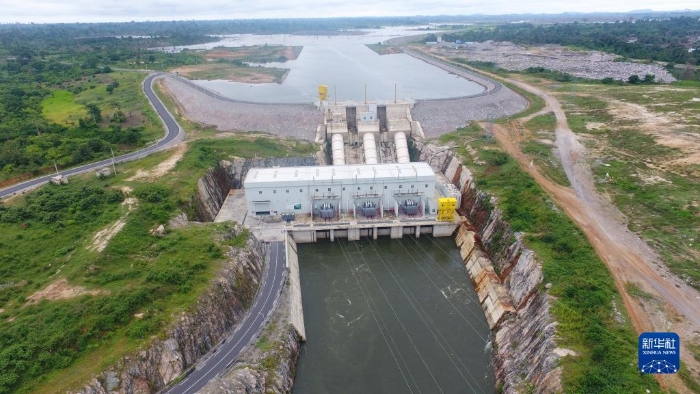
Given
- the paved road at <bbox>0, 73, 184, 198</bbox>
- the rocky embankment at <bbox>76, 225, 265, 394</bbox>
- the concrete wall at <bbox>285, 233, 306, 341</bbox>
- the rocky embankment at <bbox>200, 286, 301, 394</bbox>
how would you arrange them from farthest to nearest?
the paved road at <bbox>0, 73, 184, 198</bbox>, the concrete wall at <bbox>285, 233, 306, 341</bbox>, the rocky embankment at <bbox>200, 286, 301, 394</bbox>, the rocky embankment at <bbox>76, 225, 265, 394</bbox>

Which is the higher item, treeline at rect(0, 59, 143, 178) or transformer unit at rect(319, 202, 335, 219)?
treeline at rect(0, 59, 143, 178)

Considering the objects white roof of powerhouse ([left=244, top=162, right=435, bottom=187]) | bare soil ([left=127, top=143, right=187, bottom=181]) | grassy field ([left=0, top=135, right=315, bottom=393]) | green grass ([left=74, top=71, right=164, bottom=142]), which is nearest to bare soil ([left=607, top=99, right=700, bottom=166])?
white roof of powerhouse ([left=244, top=162, right=435, bottom=187])

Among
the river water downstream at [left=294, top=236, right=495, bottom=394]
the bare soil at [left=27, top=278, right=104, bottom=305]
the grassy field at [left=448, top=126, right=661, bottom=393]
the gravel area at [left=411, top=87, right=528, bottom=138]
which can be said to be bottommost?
the river water downstream at [left=294, top=236, right=495, bottom=394]

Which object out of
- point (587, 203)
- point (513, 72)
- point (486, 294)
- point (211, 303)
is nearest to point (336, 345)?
point (211, 303)

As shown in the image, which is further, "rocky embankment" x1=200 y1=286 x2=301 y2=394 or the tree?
the tree

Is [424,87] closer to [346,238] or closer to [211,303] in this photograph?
[346,238]

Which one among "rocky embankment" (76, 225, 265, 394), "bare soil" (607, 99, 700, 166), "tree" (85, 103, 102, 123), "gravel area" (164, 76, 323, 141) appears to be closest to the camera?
"rocky embankment" (76, 225, 265, 394)

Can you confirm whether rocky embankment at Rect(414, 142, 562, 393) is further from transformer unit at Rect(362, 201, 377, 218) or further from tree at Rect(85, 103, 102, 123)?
tree at Rect(85, 103, 102, 123)
